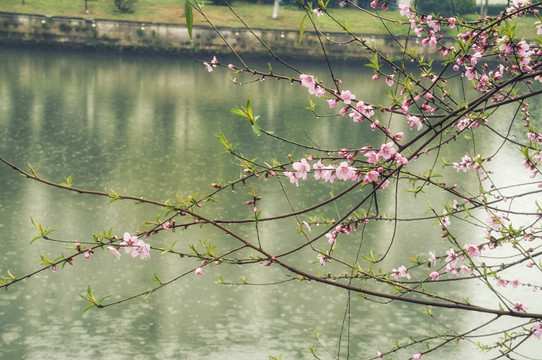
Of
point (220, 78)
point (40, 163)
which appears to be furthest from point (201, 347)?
point (220, 78)

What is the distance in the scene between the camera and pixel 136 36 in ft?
81.5

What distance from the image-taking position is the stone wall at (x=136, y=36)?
79.0 feet

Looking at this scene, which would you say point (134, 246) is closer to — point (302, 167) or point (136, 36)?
point (302, 167)

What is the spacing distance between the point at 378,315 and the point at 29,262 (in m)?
3.28

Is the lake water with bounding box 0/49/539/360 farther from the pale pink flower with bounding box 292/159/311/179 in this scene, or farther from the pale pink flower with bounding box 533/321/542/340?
the pale pink flower with bounding box 533/321/542/340

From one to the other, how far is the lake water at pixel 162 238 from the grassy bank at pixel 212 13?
31.6 feet

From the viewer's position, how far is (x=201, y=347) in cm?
597

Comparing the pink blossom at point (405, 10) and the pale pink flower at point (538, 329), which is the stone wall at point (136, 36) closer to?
the pink blossom at point (405, 10)

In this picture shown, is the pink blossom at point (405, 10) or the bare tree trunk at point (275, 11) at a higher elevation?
the pink blossom at point (405, 10)

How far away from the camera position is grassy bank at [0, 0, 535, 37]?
25.4 meters

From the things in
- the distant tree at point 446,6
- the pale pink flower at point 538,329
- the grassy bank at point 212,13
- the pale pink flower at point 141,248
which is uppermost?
the distant tree at point 446,6

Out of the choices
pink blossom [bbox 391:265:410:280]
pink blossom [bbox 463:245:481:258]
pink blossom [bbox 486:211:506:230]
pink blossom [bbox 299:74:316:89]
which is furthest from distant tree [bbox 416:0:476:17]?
pink blossom [bbox 299:74:316:89]

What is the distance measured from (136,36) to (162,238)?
703 inches

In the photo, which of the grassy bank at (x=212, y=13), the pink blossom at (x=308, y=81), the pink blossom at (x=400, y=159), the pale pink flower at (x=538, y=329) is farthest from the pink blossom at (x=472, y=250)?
the grassy bank at (x=212, y=13)
